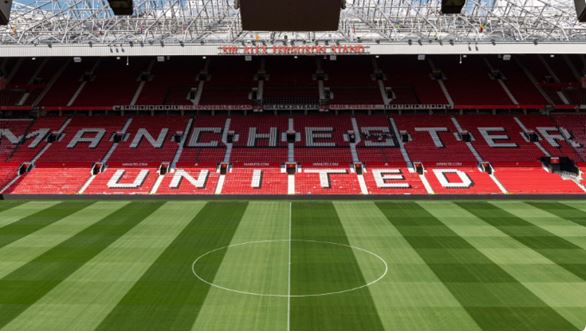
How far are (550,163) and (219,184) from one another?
25.0m

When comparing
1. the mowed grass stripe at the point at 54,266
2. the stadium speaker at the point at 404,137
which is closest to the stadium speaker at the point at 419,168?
the stadium speaker at the point at 404,137

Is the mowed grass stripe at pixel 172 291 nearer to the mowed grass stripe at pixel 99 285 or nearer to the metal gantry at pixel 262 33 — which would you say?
the mowed grass stripe at pixel 99 285

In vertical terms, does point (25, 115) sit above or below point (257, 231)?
above

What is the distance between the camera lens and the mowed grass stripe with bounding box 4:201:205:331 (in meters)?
13.4

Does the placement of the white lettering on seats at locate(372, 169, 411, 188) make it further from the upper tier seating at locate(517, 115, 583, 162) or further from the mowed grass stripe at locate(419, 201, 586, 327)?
the upper tier seating at locate(517, 115, 583, 162)

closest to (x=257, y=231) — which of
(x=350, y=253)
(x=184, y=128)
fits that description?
(x=350, y=253)

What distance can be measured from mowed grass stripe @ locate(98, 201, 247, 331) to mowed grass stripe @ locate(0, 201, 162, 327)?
2.66m

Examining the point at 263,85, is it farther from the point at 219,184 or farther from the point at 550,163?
the point at 550,163

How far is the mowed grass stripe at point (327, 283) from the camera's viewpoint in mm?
13414

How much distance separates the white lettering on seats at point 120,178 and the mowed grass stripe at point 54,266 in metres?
9.43

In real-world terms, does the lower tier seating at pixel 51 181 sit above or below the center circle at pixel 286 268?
above

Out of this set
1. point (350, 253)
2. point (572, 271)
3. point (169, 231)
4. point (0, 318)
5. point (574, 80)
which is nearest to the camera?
point (0, 318)

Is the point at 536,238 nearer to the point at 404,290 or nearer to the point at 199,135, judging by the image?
the point at 404,290

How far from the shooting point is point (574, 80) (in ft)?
156
